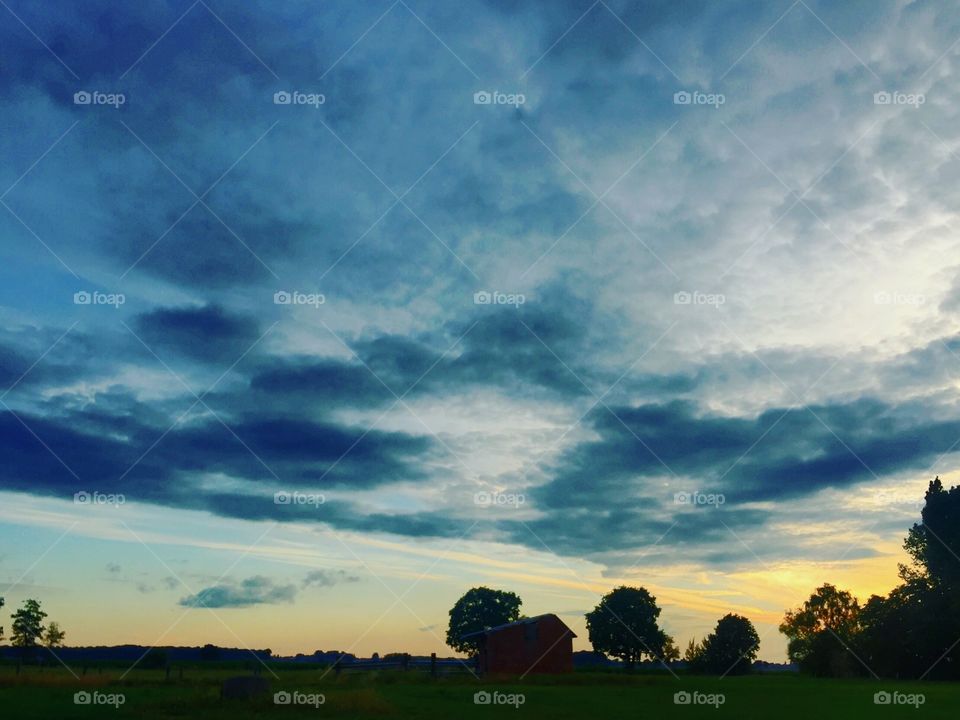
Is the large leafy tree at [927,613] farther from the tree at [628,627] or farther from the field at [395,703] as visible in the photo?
A: the field at [395,703]

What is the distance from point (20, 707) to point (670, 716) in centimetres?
2385

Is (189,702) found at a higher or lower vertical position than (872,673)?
higher

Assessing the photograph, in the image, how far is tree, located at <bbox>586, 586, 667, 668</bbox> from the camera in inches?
4983

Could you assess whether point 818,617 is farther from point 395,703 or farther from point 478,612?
point 395,703

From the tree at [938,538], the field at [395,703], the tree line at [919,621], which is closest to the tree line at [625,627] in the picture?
the tree line at [919,621]

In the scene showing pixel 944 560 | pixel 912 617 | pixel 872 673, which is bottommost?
pixel 872 673

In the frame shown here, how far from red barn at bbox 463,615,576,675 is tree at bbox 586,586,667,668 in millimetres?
40735

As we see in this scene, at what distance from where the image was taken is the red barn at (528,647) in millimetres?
→ 83562

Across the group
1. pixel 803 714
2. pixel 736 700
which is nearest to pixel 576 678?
pixel 736 700

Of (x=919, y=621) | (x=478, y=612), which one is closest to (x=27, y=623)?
(x=478, y=612)

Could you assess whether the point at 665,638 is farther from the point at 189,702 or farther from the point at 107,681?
the point at 189,702

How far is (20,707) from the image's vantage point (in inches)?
1176

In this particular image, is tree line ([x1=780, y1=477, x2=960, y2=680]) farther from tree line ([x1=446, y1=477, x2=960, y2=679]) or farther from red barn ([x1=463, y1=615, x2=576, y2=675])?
red barn ([x1=463, y1=615, x2=576, y2=675])

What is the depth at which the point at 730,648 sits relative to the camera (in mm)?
120750
